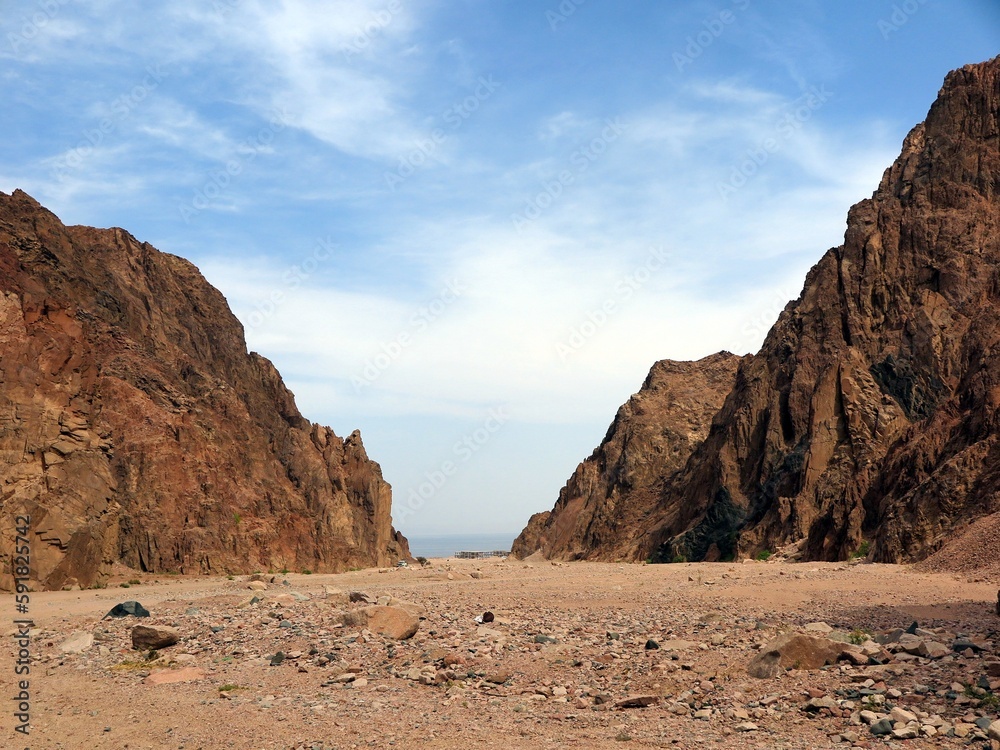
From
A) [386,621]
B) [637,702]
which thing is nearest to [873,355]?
[386,621]

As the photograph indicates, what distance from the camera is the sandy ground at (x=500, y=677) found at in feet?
34.3

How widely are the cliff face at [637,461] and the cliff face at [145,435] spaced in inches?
675

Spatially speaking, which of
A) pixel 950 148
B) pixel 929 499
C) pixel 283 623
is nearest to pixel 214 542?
pixel 283 623

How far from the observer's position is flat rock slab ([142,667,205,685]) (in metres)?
13.8

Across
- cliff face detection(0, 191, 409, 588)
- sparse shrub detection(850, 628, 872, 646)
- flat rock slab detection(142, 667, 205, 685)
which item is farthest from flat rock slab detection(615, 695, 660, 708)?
cliff face detection(0, 191, 409, 588)

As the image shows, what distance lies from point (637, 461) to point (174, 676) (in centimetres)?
6272

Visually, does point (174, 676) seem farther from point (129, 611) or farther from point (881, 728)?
point (881, 728)

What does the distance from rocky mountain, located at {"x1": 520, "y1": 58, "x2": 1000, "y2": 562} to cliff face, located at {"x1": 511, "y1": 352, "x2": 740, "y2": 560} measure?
13853mm

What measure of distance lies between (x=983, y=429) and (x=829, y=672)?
2421cm

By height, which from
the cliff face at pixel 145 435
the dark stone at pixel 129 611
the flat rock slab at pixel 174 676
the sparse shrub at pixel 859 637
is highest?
the cliff face at pixel 145 435

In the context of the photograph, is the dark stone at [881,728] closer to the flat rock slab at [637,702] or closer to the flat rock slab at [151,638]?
the flat rock slab at [637,702]

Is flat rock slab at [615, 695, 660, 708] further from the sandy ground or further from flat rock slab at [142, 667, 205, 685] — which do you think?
flat rock slab at [142, 667, 205, 685]

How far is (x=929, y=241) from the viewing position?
48.1 meters

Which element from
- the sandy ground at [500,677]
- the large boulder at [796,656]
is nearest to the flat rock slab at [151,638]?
the sandy ground at [500,677]
